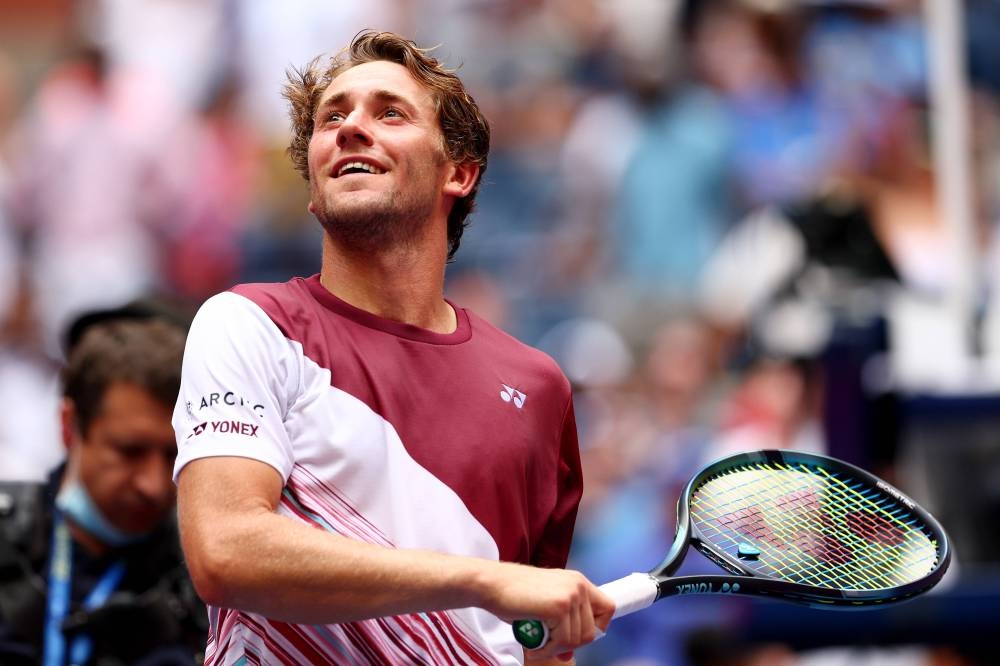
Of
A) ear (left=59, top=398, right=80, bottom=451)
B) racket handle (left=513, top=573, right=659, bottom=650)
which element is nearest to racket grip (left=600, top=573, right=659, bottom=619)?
racket handle (left=513, top=573, right=659, bottom=650)

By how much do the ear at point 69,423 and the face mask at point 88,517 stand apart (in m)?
0.14

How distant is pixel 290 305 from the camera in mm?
3158

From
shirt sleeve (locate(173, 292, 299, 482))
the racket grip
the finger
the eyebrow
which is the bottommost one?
the racket grip

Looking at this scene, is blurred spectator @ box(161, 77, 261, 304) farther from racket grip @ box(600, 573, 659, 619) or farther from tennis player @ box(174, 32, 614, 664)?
racket grip @ box(600, 573, 659, 619)

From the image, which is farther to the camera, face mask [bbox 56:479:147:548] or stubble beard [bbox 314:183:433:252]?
face mask [bbox 56:479:147:548]

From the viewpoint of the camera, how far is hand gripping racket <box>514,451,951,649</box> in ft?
11.4

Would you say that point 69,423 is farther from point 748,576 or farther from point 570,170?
point 570,170

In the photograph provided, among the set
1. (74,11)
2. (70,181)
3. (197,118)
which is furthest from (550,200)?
(74,11)

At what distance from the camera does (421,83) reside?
3541 millimetres

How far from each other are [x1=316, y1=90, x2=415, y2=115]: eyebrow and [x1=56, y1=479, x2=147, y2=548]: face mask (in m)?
1.44

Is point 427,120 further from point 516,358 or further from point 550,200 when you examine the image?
point 550,200

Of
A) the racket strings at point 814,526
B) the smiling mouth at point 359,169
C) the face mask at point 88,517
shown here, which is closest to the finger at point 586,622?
the racket strings at point 814,526

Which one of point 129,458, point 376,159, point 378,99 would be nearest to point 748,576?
point 376,159

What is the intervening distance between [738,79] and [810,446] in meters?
4.15
